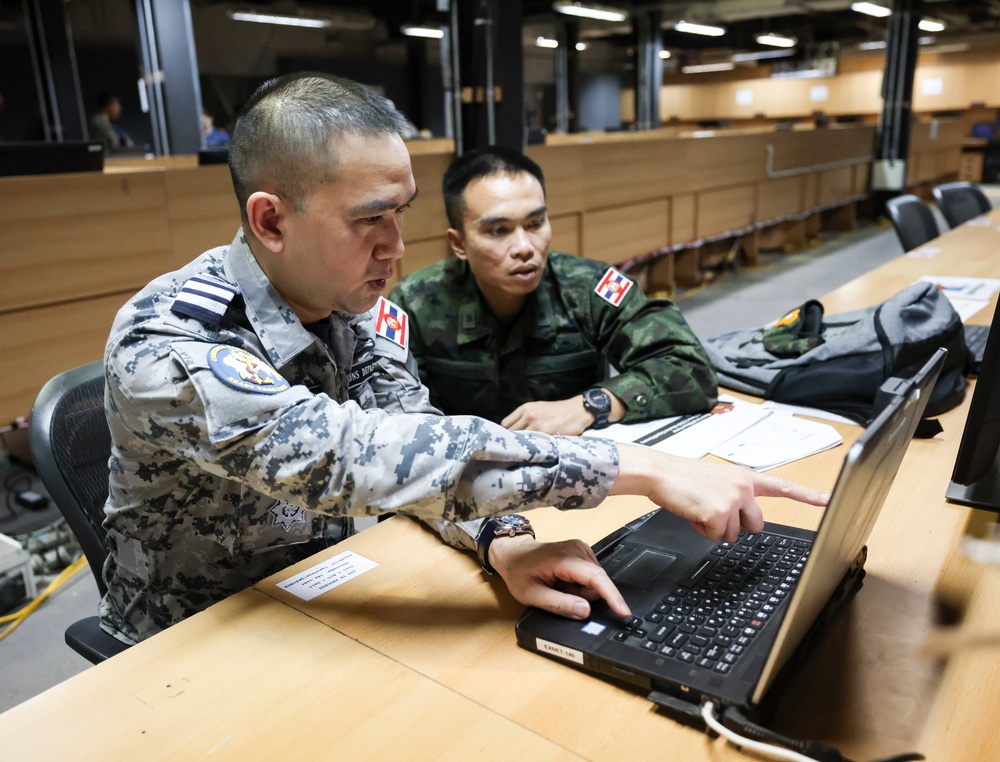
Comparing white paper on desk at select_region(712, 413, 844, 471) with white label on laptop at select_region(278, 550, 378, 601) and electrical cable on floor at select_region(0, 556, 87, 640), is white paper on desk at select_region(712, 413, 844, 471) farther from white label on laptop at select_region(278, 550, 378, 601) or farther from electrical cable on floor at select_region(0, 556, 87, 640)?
electrical cable on floor at select_region(0, 556, 87, 640)

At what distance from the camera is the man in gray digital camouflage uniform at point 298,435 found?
801 mm

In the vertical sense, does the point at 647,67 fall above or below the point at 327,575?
above

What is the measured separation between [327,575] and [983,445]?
0.88 m

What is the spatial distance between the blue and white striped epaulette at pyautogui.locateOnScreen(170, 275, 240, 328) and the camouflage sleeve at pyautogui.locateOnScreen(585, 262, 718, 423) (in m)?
0.84

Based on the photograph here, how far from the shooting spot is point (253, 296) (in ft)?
3.25

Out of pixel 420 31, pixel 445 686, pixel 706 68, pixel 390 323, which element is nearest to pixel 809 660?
pixel 445 686

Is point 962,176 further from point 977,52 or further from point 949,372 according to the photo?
point 949,372

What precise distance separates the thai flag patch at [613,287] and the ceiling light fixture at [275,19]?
8588mm

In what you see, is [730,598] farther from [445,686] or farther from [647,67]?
[647,67]

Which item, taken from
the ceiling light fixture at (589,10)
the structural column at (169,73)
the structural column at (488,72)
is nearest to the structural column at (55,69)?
the structural column at (169,73)

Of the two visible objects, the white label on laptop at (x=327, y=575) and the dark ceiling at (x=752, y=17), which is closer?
the white label on laptop at (x=327, y=575)

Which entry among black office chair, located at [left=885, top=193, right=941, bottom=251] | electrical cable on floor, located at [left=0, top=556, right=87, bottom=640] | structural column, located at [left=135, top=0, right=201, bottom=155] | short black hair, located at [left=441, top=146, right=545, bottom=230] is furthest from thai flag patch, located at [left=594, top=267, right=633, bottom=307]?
structural column, located at [left=135, top=0, right=201, bottom=155]

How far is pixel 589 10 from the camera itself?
834 centimetres

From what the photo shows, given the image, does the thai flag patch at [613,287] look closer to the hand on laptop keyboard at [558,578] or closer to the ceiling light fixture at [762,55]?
the hand on laptop keyboard at [558,578]
